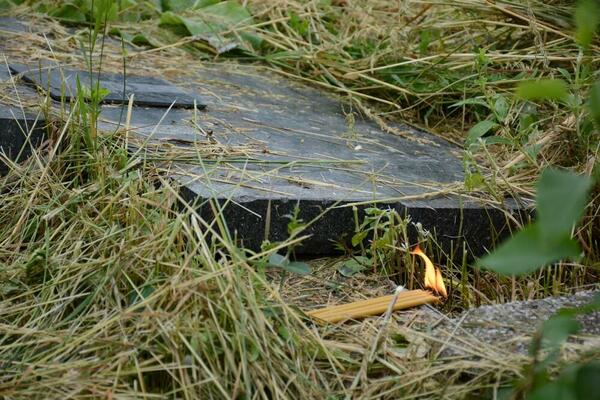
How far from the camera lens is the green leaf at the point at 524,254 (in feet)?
3.42

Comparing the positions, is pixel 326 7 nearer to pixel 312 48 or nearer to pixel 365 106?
pixel 312 48

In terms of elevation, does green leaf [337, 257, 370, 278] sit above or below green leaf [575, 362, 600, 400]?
below

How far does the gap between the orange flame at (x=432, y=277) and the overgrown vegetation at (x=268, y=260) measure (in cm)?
3

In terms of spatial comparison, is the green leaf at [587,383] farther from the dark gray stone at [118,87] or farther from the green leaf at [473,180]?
the dark gray stone at [118,87]

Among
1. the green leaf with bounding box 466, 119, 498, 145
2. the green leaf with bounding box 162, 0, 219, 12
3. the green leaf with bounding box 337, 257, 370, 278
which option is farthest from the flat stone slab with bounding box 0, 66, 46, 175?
the green leaf with bounding box 162, 0, 219, 12

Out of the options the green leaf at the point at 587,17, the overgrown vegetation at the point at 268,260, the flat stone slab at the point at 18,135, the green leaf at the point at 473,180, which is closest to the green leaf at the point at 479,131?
the overgrown vegetation at the point at 268,260

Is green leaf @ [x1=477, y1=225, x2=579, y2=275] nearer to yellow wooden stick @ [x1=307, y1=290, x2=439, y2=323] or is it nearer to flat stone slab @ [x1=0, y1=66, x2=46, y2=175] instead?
yellow wooden stick @ [x1=307, y1=290, x2=439, y2=323]

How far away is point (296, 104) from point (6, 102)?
930 millimetres

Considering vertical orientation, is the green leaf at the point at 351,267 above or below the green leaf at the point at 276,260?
below

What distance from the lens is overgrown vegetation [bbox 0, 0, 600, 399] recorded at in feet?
4.58

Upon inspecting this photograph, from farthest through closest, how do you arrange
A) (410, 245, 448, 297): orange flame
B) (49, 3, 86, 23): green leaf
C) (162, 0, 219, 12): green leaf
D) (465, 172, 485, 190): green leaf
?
(162, 0, 219, 12): green leaf → (49, 3, 86, 23): green leaf → (465, 172, 485, 190): green leaf → (410, 245, 448, 297): orange flame

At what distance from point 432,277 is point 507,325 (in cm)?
35

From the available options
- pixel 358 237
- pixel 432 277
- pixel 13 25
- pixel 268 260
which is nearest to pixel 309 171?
pixel 358 237

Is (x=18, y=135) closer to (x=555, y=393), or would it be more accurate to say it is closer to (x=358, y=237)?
(x=358, y=237)
